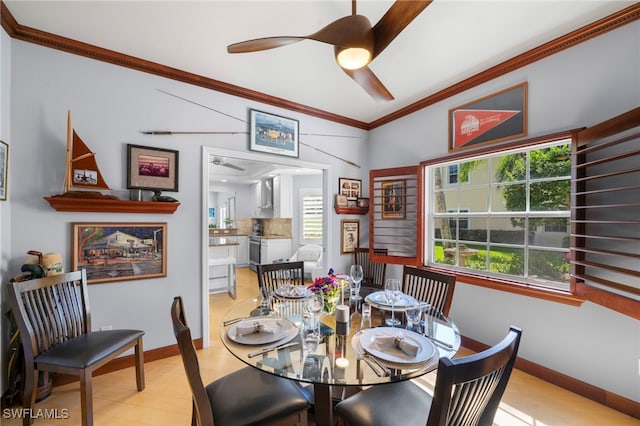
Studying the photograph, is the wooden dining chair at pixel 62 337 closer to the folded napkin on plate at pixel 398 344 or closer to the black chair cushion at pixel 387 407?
the black chair cushion at pixel 387 407

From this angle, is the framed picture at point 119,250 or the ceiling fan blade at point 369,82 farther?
the framed picture at point 119,250

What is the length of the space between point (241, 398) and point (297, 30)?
97.0 inches

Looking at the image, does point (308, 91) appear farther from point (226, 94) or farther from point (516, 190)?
point (516, 190)

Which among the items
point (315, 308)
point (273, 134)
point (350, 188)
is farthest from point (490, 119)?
point (315, 308)

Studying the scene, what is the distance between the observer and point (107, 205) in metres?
2.16

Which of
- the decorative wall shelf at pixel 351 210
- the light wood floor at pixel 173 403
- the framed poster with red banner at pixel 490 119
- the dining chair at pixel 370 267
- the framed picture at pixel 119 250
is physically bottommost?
the light wood floor at pixel 173 403

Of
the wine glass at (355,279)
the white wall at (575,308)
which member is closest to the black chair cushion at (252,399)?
the wine glass at (355,279)

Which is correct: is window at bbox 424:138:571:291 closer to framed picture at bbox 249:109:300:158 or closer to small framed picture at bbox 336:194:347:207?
small framed picture at bbox 336:194:347:207

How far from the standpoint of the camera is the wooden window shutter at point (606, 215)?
1589 millimetres

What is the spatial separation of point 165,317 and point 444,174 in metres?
3.40

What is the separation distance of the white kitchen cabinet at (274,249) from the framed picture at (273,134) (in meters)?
3.13

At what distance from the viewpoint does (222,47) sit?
2.16 m

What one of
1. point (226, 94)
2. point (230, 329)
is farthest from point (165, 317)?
point (226, 94)

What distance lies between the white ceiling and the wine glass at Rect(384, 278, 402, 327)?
74.8 inches
